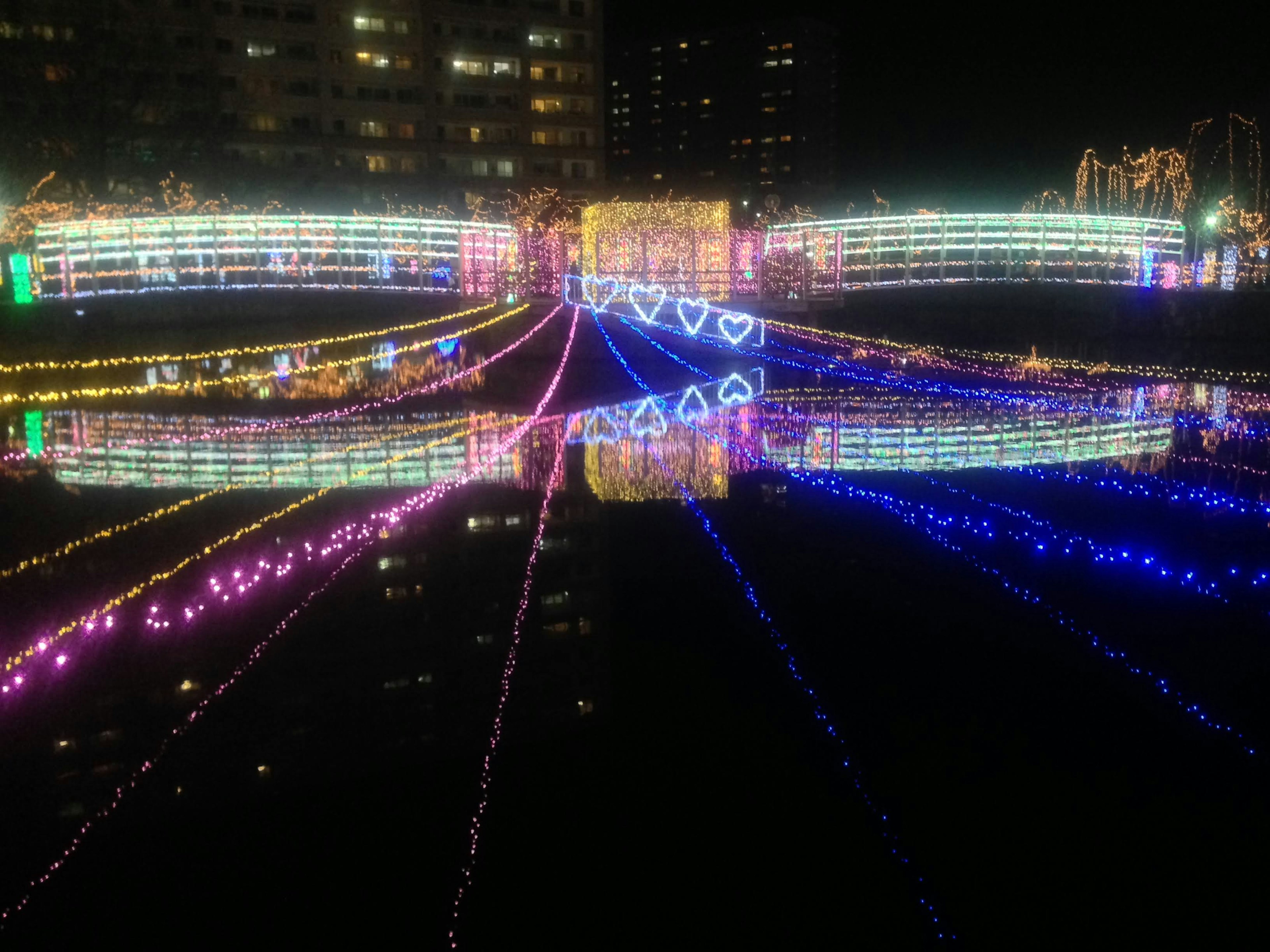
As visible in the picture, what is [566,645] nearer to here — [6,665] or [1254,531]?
[6,665]

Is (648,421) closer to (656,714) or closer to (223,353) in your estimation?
(656,714)

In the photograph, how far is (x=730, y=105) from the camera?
13312cm

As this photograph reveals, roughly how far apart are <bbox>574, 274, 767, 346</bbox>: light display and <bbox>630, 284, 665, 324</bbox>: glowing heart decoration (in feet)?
0.03

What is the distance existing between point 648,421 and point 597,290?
41.7 feet

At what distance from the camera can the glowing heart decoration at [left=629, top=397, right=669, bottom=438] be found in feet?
38.8

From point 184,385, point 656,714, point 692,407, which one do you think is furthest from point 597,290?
point 656,714

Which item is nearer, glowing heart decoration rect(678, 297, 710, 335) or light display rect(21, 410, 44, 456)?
light display rect(21, 410, 44, 456)

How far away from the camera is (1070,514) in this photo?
8.04 meters

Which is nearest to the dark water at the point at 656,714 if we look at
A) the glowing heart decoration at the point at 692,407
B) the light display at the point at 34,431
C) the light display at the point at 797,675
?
the light display at the point at 797,675

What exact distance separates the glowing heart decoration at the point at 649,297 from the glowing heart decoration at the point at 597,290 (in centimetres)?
42

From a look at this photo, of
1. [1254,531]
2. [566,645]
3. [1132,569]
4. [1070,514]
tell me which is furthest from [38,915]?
[1254,531]

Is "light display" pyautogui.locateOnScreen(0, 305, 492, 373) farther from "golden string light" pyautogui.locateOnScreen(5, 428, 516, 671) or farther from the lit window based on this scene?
the lit window

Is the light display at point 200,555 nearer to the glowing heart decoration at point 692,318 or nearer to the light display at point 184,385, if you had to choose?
the light display at point 184,385

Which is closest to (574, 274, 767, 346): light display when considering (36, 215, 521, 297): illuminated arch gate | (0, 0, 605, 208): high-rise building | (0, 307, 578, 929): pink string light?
(36, 215, 521, 297): illuminated arch gate
